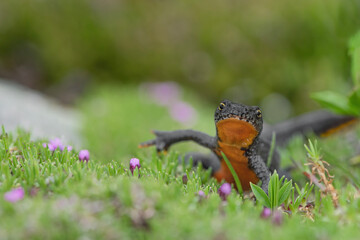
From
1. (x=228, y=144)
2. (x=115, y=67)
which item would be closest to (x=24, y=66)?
(x=115, y=67)

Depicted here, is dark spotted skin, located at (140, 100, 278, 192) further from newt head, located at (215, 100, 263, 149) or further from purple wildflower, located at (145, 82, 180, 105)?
purple wildflower, located at (145, 82, 180, 105)

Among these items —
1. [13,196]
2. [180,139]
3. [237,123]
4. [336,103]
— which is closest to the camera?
[13,196]

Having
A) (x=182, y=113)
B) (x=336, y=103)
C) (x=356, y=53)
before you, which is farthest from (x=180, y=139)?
(x=182, y=113)

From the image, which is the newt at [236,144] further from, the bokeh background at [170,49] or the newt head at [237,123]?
the bokeh background at [170,49]

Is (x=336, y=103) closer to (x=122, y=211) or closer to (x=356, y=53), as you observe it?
(x=356, y=53)

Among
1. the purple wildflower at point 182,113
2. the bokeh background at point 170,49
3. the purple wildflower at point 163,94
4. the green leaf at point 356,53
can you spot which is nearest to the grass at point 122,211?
the green leaf at point 356,53

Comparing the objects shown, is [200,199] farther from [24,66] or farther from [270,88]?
[24,66]
